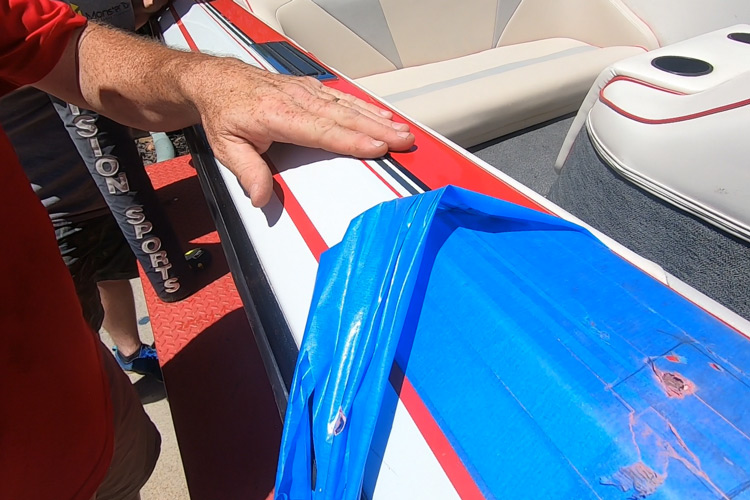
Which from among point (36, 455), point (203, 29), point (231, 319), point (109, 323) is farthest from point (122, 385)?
point (203, 29)

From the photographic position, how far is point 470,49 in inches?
92.4

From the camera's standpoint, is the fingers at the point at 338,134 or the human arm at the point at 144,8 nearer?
the fingers at the point at 338,134

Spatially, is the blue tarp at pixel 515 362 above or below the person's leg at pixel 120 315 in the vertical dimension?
above

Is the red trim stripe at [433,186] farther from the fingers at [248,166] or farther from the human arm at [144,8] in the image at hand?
the human arm at [144,8]

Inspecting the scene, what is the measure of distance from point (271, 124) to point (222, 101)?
0.12 meters

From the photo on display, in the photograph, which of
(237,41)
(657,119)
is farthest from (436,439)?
(237,41)

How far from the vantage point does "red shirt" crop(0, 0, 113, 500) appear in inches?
28.7

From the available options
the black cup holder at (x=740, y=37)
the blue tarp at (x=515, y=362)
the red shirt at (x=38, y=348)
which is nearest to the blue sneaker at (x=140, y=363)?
the red shirt at (x=38, y=348)

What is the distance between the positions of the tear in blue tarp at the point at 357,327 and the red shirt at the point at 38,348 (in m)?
0.49

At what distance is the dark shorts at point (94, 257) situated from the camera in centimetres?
154

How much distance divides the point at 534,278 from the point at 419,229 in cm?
16

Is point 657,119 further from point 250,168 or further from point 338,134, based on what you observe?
point 250,168

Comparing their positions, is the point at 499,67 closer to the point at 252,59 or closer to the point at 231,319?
the point at 252,59

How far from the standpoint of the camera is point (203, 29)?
158cm
